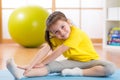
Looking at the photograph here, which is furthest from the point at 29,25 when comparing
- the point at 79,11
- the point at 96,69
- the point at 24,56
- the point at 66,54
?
the point at 96,69

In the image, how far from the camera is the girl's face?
5.47 feet

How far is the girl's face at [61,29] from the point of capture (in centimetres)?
167

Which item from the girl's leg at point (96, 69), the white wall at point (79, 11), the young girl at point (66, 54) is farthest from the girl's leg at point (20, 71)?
the white wall at point (79, 11)

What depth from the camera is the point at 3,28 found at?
4473 millimetres

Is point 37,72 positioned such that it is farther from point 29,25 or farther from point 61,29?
point 29,25

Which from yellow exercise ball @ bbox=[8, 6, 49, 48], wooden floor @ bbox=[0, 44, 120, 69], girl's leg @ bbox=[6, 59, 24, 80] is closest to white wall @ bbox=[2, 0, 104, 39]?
yellow exercise ball @ bbox=[8, 6, 49, 48]

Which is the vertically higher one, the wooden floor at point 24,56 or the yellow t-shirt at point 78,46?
the yellow t-shirt at point 78,46

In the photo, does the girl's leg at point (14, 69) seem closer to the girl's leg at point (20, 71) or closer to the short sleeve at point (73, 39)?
the girl's leg at point (20, 71)

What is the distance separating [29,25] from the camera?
11.8ft

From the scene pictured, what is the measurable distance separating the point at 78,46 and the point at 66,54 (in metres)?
0.09

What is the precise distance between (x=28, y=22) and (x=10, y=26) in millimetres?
281

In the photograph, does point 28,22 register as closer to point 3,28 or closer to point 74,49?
point 3,28

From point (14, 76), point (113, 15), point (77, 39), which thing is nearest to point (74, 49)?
point (77, 39)

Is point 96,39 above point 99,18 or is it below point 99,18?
below
